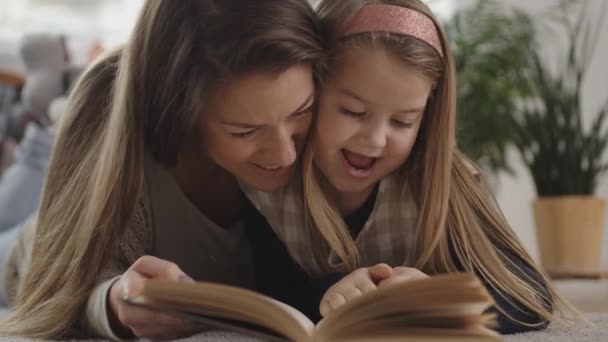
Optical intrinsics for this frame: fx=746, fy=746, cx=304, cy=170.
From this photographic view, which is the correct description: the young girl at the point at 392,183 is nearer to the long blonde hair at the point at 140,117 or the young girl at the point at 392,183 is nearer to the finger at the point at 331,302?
the long blonde hair at the point at 140,117

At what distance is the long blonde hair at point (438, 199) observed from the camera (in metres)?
1.04

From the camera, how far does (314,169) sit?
1151mm

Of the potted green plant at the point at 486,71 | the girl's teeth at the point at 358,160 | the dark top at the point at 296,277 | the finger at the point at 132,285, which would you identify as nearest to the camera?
the finger at the point at 132,285

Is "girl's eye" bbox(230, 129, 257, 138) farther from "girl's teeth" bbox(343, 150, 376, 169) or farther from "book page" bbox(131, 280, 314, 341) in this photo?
"book page" bbox(131, 280, 314, 341)

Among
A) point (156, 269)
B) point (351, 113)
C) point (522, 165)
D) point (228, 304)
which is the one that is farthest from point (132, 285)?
point (522, 165)

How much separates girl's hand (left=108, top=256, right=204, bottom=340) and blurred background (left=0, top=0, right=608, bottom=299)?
51.9 inches

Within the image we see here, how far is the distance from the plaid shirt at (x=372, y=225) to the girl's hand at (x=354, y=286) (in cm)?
24

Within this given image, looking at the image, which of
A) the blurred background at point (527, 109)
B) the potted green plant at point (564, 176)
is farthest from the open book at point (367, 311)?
the potted green plant at point (564, 176)

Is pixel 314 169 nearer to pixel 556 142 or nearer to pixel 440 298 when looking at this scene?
pixel 440 298

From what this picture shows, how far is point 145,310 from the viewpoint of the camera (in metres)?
0.87

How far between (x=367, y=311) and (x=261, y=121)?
1.27 feet

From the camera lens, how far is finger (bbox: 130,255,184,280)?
0.86 metres

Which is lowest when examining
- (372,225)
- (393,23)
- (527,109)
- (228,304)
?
(527,109)

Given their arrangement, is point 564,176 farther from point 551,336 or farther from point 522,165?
point 551,336
